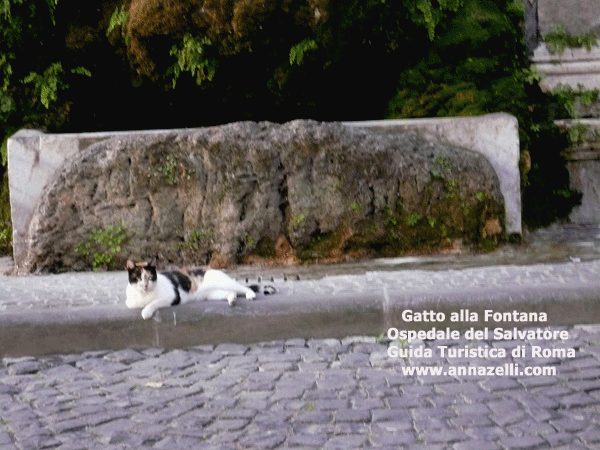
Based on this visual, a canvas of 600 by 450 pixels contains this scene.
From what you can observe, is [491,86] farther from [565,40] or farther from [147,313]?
[147,313]

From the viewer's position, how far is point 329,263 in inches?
279

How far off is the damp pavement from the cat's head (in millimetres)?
173

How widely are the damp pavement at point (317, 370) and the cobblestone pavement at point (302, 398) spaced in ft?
0.03

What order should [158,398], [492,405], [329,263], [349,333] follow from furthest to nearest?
[329,263] → [349,333] → [158,398] → [492,405]

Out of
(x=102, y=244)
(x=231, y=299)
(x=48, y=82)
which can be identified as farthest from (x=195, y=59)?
(x=231, y=299)

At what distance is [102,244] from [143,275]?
2.65 m

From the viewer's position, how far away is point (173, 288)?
4895 millimetres

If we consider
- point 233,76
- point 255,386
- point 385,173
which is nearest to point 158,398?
point 255,386

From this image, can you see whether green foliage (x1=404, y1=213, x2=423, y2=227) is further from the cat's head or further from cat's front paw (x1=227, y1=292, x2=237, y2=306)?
the cat's head

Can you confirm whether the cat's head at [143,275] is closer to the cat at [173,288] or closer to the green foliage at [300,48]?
the cat at [173,288]

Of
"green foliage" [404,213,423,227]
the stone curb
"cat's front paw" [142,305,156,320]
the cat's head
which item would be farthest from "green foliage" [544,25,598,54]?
"cat's front paw" [142,305,156,320]

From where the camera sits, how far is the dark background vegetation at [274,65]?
8289 mm

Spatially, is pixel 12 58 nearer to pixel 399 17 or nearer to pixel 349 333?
pixel 399 17

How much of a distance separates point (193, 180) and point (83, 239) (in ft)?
3.73
